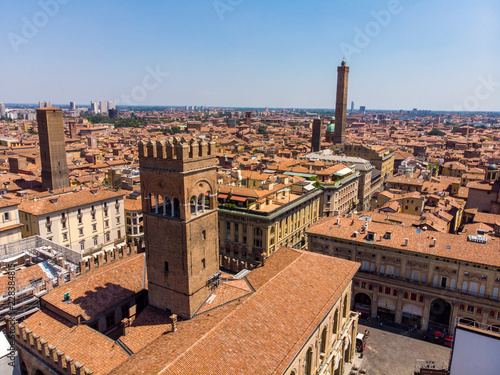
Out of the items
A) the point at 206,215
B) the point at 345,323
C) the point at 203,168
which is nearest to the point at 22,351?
the point at 206,215

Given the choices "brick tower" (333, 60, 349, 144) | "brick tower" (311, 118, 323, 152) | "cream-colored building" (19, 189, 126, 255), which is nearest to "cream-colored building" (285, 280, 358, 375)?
"cream-colored building" (19, 189, 126, 255)

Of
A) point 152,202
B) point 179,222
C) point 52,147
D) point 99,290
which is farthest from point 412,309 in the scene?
point 52,147

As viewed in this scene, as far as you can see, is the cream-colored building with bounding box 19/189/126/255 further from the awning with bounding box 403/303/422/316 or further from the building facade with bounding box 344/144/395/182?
the building facade with bounding box 344/144/395/182

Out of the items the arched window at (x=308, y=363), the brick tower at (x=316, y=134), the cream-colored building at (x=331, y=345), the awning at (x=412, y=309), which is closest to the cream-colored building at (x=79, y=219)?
the cream-colored building at (x=331, y=345)

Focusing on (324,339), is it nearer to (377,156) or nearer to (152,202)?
(152,202)

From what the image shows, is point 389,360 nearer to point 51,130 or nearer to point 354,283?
point 354,283
